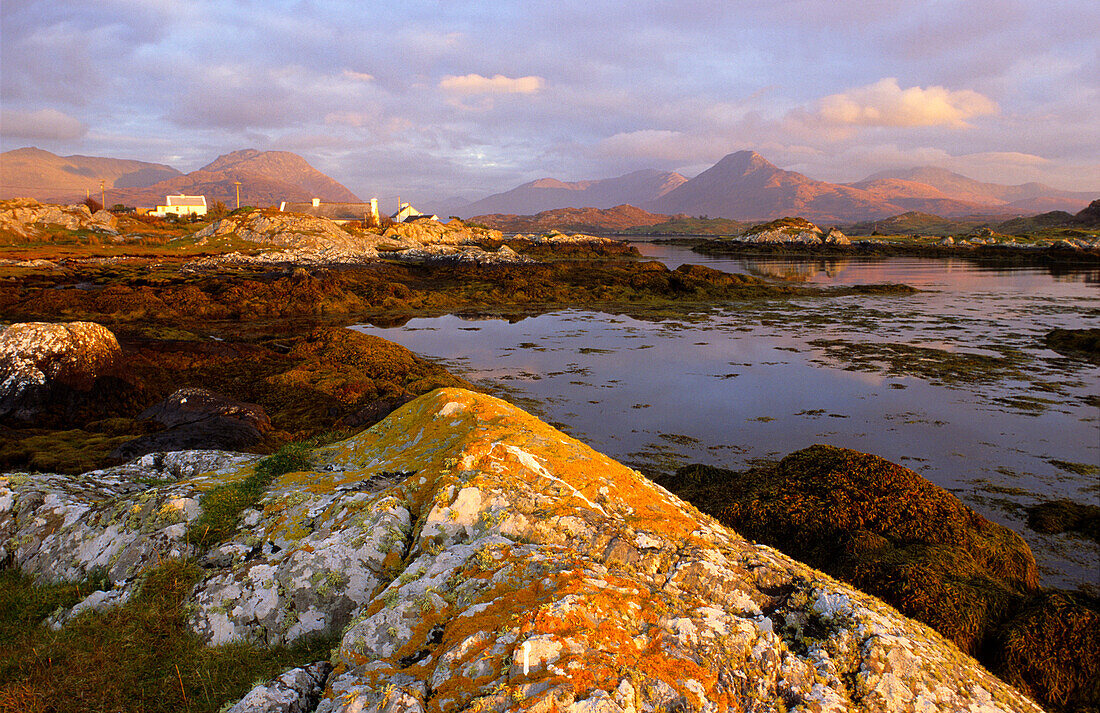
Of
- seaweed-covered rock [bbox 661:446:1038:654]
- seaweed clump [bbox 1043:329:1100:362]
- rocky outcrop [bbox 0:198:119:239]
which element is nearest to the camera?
seaweed-covered rock [bbox 661:446:1038:654]

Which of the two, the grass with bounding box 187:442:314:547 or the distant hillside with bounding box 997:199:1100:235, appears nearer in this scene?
the grass with bounding box 187:442:314:547

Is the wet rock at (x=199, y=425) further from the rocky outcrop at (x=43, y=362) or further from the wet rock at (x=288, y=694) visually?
the wet rock at (x=288, y=694)

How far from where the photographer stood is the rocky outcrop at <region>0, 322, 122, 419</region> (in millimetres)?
10656

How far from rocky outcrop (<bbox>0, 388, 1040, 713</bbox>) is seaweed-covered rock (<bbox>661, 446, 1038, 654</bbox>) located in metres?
1.65

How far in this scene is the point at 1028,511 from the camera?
29.6ft

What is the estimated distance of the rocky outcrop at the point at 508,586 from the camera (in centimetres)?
273

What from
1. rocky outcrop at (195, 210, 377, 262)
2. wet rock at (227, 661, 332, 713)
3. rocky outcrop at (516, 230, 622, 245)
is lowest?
wet rock at (227, 661, 332, 713)

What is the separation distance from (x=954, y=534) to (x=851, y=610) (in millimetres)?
4010

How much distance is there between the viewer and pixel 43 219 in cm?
6191

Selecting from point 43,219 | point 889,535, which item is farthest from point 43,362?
point 43,219

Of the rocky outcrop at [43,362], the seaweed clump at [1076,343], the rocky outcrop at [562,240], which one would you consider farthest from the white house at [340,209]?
the seaweed clump at [1076,343]

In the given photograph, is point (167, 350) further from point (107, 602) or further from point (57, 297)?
point (57, 297)

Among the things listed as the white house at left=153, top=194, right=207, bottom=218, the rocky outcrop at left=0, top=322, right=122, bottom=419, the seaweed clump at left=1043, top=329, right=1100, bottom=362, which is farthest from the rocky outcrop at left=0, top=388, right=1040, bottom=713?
the white house at left=153, top=194, right=207, bottom=218

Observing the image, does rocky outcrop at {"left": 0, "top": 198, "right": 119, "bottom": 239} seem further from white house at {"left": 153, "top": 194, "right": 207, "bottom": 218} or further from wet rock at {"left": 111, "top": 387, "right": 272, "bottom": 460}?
wet rock at {"left": 111, "top": 387, "right": 272, "bottom": 460}
